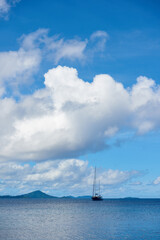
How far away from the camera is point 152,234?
6191cm

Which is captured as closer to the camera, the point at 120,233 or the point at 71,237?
the point at 71,237

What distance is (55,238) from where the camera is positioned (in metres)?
Answer: 57.1

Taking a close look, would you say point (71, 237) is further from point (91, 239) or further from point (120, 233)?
point (120, 233)

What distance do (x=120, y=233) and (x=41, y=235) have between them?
17.4 metres

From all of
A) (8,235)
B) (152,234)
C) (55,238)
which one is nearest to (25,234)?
(8,235)

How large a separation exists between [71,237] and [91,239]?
A: 486 cm

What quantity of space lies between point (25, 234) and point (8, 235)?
3729mm

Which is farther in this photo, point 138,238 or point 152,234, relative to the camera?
point 152,234

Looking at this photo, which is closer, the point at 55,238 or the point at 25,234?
the point at 55,238

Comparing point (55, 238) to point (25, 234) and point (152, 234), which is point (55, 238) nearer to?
point (25, 234)

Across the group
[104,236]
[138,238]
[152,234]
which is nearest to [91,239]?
[104,236]

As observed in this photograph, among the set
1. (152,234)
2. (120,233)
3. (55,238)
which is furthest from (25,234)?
(152,234)

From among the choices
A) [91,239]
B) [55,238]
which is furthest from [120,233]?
[55,238]

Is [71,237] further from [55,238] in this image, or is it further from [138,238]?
[138,238]
